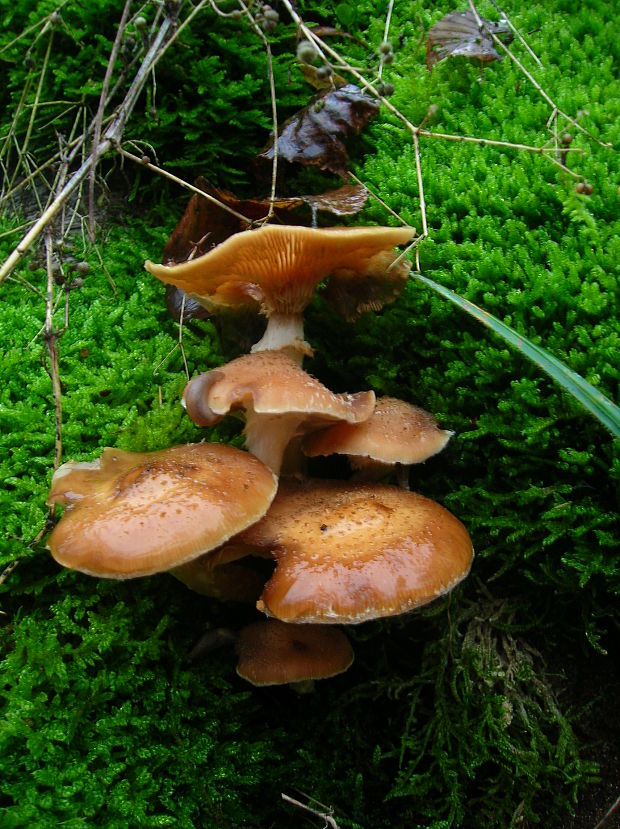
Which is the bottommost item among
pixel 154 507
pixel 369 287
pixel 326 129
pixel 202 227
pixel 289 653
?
pixel 289 653

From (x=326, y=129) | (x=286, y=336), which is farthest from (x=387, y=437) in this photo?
(x=326, y=129)

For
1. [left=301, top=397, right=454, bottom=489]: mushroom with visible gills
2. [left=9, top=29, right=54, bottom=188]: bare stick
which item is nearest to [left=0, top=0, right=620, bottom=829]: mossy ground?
[left=301, top=397, right=454, bottom=489]: mushroom with visible gills

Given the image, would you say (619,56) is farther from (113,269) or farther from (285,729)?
(285,729)

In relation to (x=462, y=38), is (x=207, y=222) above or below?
below

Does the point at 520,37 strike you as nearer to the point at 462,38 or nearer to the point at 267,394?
the point at 462,38

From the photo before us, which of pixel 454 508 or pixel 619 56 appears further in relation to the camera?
pixel 619 56

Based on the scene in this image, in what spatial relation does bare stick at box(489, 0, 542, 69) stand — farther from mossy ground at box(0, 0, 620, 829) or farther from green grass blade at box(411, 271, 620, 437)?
green grass blade at box(411, 271, 620, 437)

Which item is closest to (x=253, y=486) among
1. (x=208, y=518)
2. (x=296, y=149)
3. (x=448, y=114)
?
(x=208, y=518)

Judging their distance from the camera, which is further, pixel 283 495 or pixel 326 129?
pixel 326 129
